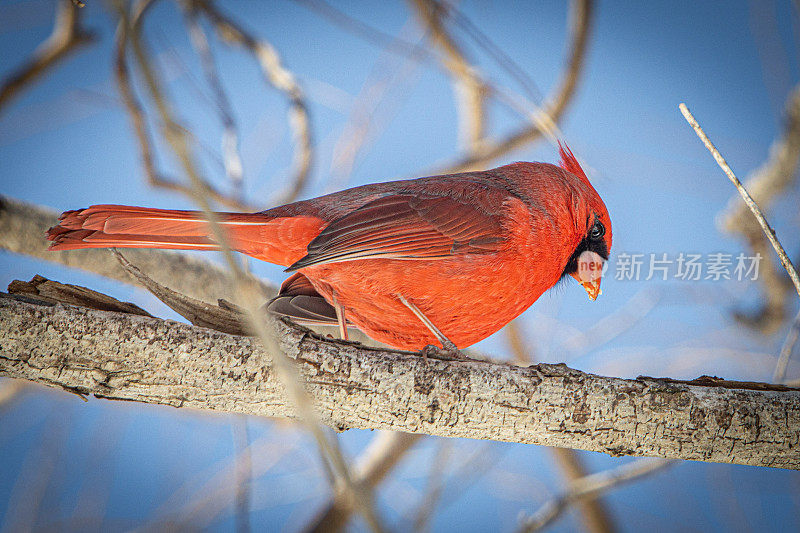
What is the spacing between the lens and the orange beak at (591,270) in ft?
5.31

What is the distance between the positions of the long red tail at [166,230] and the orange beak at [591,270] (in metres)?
0.70

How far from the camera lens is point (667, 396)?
1.21 metres

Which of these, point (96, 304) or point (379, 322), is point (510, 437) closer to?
point (379, 322)

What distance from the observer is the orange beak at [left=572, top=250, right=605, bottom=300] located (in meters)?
1.62

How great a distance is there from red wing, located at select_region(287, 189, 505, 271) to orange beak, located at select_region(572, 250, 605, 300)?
282 millimetres

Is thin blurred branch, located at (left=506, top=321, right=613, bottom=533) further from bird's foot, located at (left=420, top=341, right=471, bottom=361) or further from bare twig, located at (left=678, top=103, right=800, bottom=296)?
bare twig, located at (left=678, top=103, right=800, bottom=296)

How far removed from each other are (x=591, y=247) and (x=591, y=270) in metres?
0.06

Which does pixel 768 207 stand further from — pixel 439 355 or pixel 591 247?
pixel 439 355

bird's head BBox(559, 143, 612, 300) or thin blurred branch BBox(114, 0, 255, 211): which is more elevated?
thin blurred branch BBox(114, 0, 255, 211)

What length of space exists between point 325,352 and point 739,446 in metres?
0.83

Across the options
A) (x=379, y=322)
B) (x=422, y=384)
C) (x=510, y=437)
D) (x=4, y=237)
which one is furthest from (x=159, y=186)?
(x=510, y=437)

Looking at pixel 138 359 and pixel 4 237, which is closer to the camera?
pixel 138 359

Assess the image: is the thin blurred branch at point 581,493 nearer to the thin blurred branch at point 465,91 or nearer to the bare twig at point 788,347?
the bare twig at point 788,347

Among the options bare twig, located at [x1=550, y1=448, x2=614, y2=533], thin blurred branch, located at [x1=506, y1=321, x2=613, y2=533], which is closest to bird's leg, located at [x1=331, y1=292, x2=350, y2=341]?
thin blurred branch, located at [x1=506, y1=321, x2=613, y2=533]
